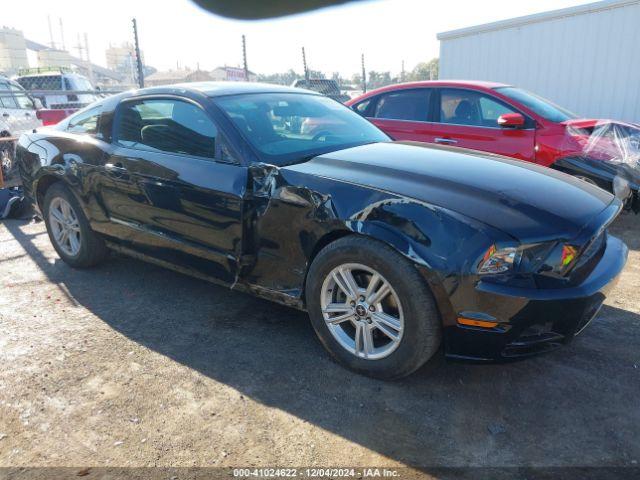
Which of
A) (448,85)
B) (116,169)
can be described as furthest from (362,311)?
(448,85)

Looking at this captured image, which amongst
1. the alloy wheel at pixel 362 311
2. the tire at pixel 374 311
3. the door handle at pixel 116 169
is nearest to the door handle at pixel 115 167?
the door handle at pixel 116 169

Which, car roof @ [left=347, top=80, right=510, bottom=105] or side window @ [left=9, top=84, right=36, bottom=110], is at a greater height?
car roof @ [left=347, top=80, right=510, bottom=105]

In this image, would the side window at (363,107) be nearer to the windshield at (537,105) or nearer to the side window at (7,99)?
the windshield at (537,105)

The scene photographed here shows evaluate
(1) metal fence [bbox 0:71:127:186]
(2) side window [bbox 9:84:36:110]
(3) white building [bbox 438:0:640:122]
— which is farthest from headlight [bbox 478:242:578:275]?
(2) side window [bbox 9:84:36:110]

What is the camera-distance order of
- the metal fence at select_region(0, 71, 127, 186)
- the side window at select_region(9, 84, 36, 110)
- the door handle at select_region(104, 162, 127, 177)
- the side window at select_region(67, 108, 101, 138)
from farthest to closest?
the side window at select_region(9, 84, 36, 110)
the metal fence at select_region(0, 71, 127, 186)
the side window at select_region(67, 108, 101, 138)
the door handle at select_region(104, 162, 127, 177)

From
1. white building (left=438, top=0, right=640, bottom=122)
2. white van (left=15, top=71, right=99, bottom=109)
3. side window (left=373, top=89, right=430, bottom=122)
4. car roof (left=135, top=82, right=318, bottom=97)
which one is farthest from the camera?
white van (left=15, top=71, right=99, bottom=109)

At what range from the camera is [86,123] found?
4.35 metres

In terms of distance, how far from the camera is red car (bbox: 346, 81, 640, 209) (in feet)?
17.9

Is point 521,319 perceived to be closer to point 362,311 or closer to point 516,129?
point 362,311

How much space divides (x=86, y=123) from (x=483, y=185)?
3.26 meters

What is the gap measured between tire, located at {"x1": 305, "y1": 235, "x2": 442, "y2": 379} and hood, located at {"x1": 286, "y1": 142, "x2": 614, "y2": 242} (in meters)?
0.35

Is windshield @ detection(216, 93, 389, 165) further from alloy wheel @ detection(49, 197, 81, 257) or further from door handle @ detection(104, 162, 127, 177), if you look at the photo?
alloy wheel @ detection(49, 197, 81, 257)

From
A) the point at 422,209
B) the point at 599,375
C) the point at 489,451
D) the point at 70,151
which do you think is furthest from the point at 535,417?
the point at 70,151

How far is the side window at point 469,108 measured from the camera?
592cm
